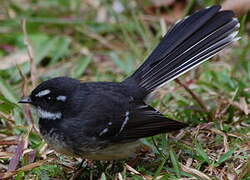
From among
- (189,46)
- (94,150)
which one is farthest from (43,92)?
(189,46)

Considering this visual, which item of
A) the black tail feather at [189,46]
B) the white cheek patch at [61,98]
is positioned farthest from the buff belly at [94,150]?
the black tail feather at [189,46]

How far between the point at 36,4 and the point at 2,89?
3.04 metres

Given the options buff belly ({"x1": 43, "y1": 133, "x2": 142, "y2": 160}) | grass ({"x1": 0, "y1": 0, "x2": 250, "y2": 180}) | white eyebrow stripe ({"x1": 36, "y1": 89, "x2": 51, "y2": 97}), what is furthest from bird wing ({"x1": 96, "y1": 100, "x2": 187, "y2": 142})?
white eyebrow stripe ({"x1": 36, "y1": 89, "x2": 51, "y2": 97})

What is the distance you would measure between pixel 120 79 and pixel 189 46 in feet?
5.53

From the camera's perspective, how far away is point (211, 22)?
528 centimetres

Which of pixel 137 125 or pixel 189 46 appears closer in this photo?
pixel 137 125

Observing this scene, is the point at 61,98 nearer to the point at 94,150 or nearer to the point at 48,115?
the point at 48,115

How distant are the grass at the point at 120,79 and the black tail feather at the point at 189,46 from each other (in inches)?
21.8

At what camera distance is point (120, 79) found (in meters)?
6.78

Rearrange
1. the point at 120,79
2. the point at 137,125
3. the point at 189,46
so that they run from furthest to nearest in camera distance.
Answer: the point at 120,79 → the point at 189,46 → the point at 137,125

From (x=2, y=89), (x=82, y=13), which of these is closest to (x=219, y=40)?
(x=2, y=89)

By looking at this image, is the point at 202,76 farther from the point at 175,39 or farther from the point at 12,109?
the point at 12,109

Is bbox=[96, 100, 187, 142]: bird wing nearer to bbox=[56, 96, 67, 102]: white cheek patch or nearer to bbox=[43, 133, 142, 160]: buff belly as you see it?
bbox=[43, 133, 142, 160]: buff belly

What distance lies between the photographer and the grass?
15.3 ft
